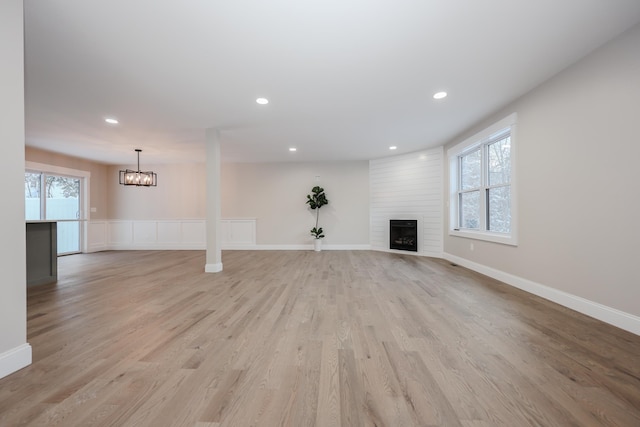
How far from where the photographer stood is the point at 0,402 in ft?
4.27

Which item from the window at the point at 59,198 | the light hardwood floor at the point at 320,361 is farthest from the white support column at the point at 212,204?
the window at the point at 59,198

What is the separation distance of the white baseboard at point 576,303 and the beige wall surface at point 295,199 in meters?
3.89

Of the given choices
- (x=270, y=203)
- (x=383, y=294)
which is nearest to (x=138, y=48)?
(x=383, y=294)

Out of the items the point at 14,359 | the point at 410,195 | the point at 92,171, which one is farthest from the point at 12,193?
the point at 92,171

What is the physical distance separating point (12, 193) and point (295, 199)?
601 cm

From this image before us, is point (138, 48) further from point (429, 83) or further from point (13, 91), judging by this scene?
point (429, 83)

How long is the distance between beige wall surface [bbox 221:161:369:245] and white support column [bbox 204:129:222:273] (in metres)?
3.00

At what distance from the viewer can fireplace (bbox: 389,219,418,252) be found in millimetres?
6250

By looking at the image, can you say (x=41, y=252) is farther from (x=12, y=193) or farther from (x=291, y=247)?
(x=291, y=247)

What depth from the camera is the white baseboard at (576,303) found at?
2.13m

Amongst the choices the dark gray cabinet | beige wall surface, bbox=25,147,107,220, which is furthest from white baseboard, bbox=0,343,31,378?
beige wall surface, bbox=25,147,107,220

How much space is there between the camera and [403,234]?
6527mm

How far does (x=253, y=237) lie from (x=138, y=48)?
5.63 meters

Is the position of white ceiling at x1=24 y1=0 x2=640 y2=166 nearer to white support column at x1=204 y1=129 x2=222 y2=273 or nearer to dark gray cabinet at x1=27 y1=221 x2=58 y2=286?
white support column at x1=204 y1=129 x2=222 y2=273
